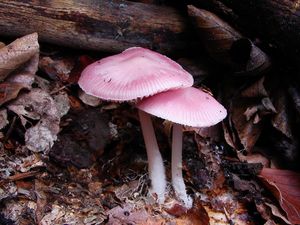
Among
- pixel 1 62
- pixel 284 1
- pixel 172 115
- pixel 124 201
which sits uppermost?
pixel 284 1

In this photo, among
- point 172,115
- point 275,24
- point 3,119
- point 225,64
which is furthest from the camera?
point 225,64

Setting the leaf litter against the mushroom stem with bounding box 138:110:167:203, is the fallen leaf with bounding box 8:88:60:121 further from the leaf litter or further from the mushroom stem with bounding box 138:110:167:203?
the mushroom stem with bounding box 138:110:167:203

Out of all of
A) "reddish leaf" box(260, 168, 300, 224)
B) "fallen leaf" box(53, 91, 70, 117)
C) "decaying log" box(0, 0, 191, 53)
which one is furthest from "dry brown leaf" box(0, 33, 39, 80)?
"reddish leaf" box(260, 168, 300, 224)

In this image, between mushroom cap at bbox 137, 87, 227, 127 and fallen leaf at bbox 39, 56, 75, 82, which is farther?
fallen leaf at bbox 39, 56, 75, 82

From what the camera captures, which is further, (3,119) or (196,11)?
(196,11)

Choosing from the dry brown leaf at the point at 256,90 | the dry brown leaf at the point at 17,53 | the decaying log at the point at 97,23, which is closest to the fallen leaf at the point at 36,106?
the dry brown leaf at the point at 17,53

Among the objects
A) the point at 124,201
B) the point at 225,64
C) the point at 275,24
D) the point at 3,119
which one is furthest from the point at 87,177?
the point at 275,24

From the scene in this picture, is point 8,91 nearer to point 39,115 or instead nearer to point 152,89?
point 39,115

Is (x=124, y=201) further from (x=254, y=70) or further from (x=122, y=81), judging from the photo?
(x=254, y=70)
